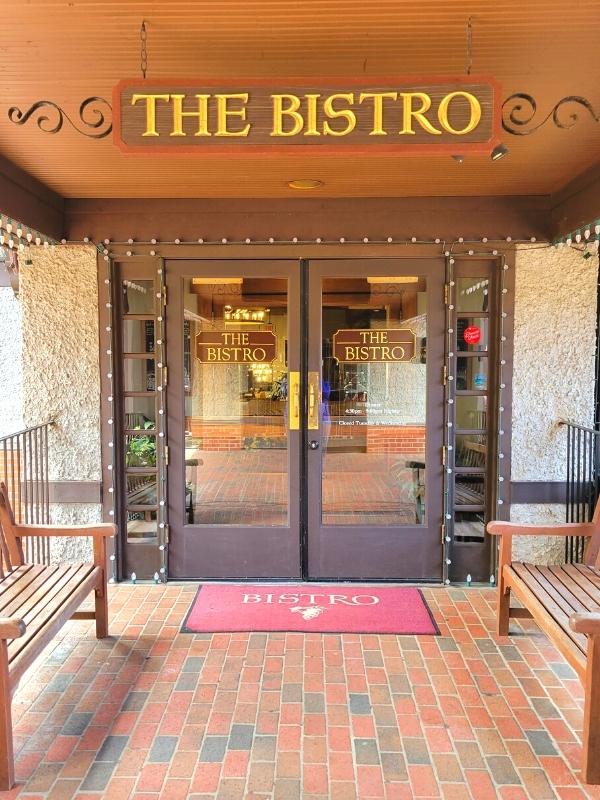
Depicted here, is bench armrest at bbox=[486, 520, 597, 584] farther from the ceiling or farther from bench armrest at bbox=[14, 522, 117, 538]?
bench armrest at bbox=[14, 522, 117, 538]

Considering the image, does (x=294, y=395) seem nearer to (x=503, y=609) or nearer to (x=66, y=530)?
(x=66, y=530)

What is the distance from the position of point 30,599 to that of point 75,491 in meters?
1.47

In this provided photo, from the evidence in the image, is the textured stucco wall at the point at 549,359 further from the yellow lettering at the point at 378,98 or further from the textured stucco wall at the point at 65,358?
the textured stucco wall at the point at 65,358

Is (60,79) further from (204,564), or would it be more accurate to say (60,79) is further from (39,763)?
(204,564)

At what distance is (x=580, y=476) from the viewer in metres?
4.23

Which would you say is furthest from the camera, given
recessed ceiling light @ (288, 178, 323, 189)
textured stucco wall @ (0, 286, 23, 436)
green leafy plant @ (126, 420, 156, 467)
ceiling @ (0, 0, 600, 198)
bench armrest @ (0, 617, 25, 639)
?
textured stucco wall @ (0, 286, 23, 436)

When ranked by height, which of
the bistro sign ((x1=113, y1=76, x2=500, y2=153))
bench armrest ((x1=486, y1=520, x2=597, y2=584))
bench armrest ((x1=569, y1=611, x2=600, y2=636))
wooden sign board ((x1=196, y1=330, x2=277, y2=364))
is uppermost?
the bistro sign ((x1=113, y1=76, x2=500, y2=153))

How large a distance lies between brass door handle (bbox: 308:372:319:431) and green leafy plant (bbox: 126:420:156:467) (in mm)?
1199

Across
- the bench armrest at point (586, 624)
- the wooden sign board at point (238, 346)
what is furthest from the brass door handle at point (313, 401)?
the bench armrest at point (586, 624)

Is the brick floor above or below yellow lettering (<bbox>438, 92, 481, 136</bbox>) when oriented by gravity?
below

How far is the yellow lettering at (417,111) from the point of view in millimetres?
2029

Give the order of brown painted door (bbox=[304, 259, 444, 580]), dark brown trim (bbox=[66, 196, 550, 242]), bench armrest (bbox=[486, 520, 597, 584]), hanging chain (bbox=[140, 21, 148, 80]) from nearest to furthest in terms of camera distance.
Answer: hanging chain (bbox=[140, 21, 148, 80]), bench armrest (bbox=[486, 520, 597, 584]), dark brown trim (bbox=[66, 196, 550, 242]), brown painted door (bbox=[304, 259, 444, 580])

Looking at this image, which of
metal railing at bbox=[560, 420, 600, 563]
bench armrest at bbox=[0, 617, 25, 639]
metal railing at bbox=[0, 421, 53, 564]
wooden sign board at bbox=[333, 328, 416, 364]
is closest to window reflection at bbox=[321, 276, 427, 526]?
wooden sign board at bbox=[333, 328, 416, 364]

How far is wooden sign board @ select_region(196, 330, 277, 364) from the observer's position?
4.28 m
